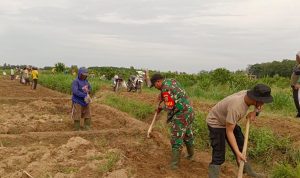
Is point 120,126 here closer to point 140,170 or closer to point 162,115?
point 162,115

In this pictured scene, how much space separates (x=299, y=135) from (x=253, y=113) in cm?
255

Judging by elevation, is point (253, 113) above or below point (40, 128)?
above

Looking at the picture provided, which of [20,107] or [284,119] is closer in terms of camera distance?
[284,119]

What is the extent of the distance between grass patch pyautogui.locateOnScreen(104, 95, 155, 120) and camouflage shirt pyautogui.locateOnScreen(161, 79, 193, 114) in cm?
496

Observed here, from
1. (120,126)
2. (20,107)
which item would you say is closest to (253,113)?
(120,126)

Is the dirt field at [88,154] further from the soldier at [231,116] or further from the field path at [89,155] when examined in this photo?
the soldier at [231,116]

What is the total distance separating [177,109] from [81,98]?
320 cm

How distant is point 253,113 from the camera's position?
182 inches

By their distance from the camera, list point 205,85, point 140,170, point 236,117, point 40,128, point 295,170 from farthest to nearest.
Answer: point 205,85 → point 40,128 → point 140,170 → point 295,170 → point 236,117

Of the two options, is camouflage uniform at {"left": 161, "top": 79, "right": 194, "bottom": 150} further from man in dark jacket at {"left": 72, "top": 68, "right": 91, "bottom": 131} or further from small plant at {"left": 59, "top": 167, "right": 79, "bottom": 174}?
man in dark jacket at {"left": 72, "top": 68, "right": 91, "bottom": 131}

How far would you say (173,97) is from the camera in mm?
5734

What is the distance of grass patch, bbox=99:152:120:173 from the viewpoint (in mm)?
5375

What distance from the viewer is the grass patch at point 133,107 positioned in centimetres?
1077

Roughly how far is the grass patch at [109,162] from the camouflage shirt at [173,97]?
0.96m
